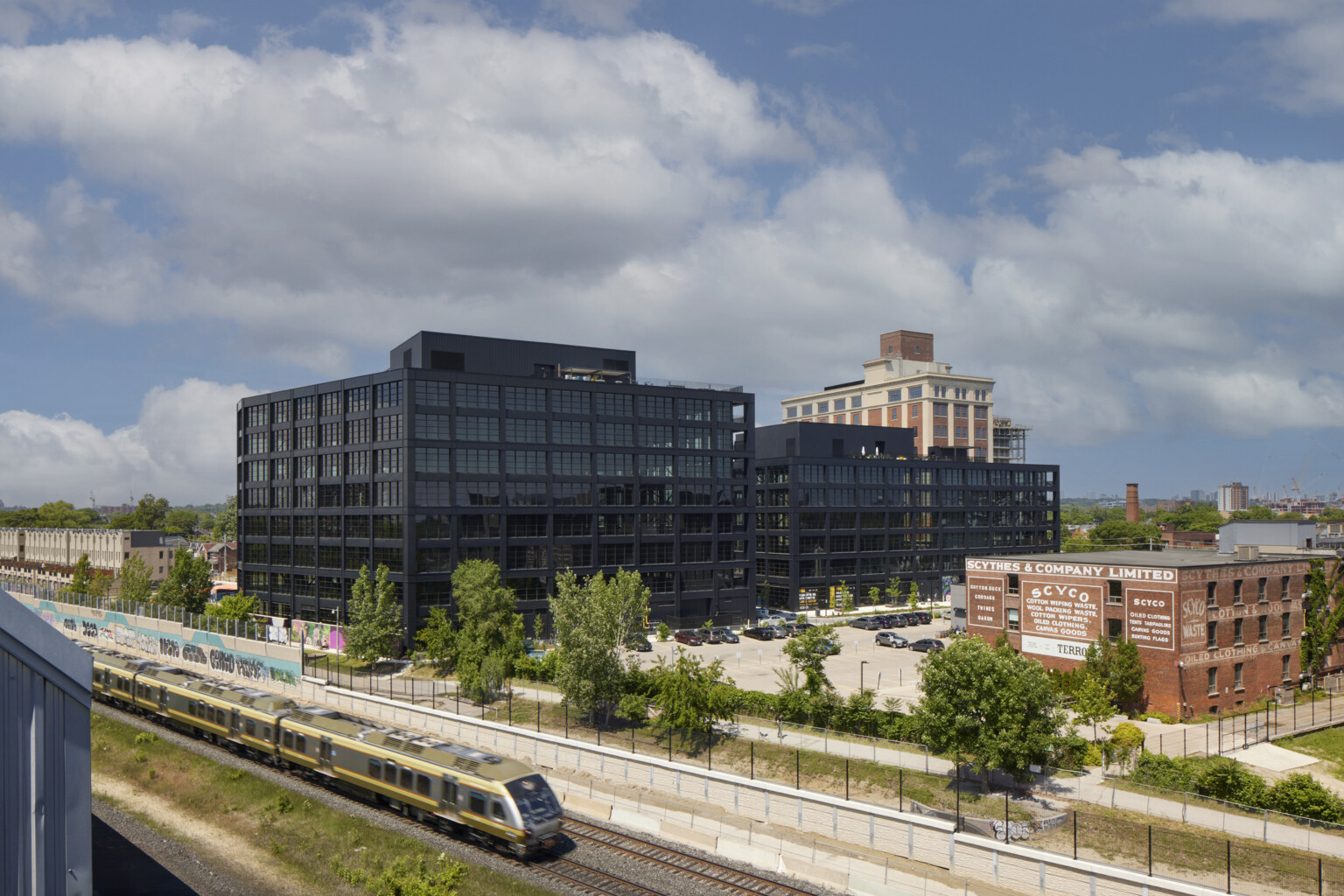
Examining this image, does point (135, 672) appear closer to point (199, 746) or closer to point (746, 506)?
point (199, 746)

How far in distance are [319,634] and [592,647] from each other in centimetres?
5219

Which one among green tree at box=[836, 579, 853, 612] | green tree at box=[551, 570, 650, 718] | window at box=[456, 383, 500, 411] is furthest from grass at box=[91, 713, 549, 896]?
green tree at box=[836, 579, 853, 612]

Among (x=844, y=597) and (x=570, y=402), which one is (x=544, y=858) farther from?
(x=844, y=597)

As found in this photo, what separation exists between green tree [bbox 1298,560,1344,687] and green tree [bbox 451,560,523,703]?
61.8 meters

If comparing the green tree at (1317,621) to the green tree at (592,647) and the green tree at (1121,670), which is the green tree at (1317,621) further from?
the green tree at (592,647)

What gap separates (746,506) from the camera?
108 metres

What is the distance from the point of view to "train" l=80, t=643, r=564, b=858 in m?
34.8

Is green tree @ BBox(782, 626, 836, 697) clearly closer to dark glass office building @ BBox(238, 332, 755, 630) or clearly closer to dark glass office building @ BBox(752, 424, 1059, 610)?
dark glass office building @ BBox(238, 332, 755, 630)

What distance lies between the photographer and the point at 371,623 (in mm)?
74312

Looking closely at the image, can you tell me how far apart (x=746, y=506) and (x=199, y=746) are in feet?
218

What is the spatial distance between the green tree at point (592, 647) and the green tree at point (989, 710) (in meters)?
19.4

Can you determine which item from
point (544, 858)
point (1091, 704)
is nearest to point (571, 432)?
point (1091, 704)

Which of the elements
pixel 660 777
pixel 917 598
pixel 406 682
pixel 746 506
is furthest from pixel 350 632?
pixel 917 598

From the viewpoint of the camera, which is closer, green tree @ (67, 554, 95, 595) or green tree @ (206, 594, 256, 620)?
green tree @ (206, 594, 256, 620)
